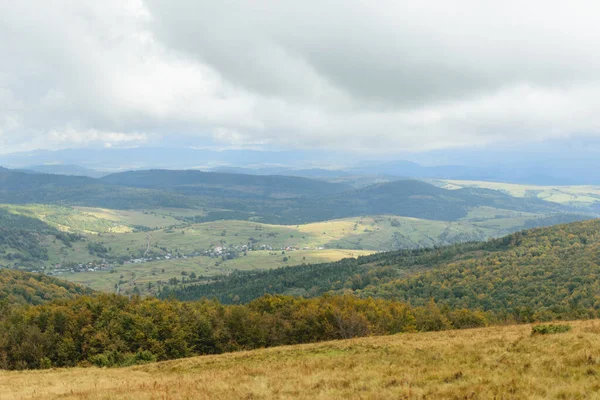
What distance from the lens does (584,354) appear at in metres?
22.6

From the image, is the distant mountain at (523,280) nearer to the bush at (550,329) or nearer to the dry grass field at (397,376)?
the bush at (550,329)

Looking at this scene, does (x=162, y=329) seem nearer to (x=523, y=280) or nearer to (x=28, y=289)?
→ (x=523, y=280)

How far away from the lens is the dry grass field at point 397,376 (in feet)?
61.6

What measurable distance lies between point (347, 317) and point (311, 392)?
44283 mm

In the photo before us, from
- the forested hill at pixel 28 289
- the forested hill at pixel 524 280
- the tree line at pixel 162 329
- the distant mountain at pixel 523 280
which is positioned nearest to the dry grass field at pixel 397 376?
the tree line at pixel 162 329

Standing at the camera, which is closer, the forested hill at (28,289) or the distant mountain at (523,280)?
the distant mountain at (523,280)

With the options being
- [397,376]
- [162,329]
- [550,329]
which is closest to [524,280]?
[550,329]

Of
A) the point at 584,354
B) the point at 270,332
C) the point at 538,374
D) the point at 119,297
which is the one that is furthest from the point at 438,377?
the point at 119,297

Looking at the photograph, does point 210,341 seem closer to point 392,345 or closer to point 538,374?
point 392,345

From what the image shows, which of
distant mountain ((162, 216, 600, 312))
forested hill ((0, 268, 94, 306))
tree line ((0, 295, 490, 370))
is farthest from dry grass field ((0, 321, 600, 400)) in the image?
forested hill ((0, 268, 94, 306))

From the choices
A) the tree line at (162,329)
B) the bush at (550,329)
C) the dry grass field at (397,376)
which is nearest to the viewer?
the dry grass field at (397,376)

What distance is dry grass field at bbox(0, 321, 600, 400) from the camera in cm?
1878

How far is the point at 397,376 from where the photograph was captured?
22844 mm

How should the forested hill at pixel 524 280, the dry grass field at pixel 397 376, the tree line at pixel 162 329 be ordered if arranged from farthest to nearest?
the forested hill at pixel 524 280 → the tree line at pixel 162 329 → the dry grass field at pixel 397 376
